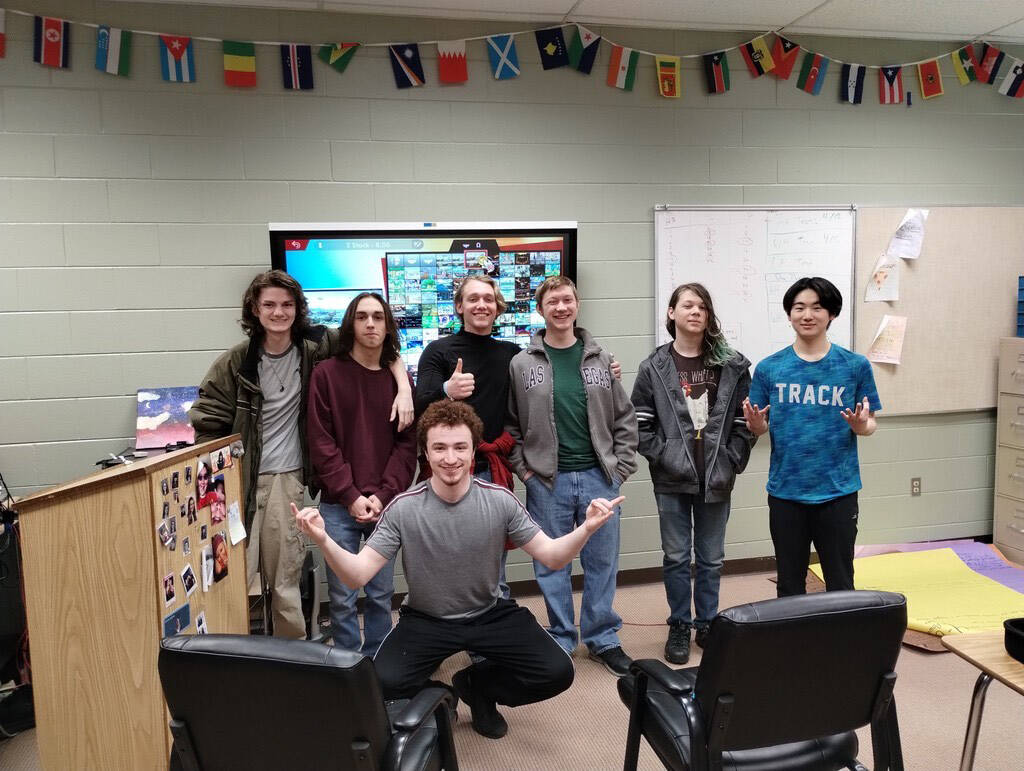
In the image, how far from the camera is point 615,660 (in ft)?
9.36

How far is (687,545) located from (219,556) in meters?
1.83

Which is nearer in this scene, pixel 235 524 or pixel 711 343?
pixel 235 524

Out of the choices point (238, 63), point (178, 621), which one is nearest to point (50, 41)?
point (238, 63)

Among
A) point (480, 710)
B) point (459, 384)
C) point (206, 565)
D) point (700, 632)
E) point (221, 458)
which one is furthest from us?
point (700, 632)

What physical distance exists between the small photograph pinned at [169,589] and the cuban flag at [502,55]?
2676 millimetres

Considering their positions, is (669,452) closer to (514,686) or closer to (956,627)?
(514,686)

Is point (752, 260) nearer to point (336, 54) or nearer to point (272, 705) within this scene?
point (336, 54)

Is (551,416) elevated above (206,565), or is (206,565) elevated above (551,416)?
(551,416)

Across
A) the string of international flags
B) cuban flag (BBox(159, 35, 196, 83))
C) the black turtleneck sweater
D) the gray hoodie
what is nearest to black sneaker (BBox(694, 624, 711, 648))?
the gray hoodie

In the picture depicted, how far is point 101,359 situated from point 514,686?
93.0 inches

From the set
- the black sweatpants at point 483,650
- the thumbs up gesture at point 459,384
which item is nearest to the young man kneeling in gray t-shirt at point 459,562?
the black sweatpants at point 483,650

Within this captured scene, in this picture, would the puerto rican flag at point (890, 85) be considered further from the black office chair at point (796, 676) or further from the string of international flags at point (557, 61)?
the black office chair at point (796, 676)

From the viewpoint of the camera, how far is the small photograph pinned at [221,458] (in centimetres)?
226

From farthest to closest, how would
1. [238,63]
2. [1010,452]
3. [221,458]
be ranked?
[1010,452], [238,63], [221,458]
